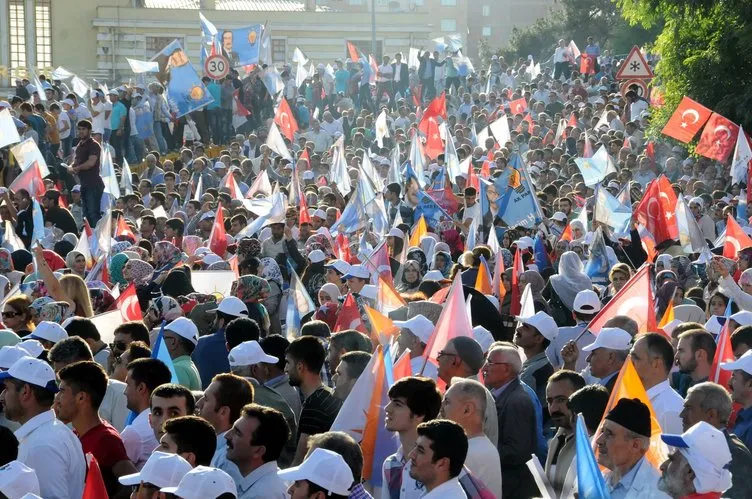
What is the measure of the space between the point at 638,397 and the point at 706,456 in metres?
1.17

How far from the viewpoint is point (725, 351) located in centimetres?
884

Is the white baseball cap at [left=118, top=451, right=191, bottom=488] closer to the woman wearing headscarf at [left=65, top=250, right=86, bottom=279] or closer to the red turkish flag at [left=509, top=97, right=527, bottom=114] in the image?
the woman wearing headscarf at [left=65, top=250, right=86, bottom=279]

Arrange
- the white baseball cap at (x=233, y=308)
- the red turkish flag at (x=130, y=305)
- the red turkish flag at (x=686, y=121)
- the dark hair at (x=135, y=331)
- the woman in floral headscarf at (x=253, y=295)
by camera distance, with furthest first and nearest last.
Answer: the red turkish flag at (x=686, y=121)
the red turkish flag at (x=130, y=305)
the woman in floral headscarf at (x=253, y=295)
the white baseball cap at (x=233, y=308)
the dark hair at (x=135, y=331)

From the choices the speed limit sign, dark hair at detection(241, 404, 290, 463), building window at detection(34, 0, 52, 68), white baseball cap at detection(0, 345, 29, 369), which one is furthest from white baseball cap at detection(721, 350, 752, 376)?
building window at detection(34, 0, 52, 68)

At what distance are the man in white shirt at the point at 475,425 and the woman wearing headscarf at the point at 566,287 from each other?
5638 mm

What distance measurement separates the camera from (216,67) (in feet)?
101

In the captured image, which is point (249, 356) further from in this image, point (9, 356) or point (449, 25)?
point (449, 25)

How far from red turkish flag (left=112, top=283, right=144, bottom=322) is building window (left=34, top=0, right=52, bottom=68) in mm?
45902

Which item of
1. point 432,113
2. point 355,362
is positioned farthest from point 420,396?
point 432,113

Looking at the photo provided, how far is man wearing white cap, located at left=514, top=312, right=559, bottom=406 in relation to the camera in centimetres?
941

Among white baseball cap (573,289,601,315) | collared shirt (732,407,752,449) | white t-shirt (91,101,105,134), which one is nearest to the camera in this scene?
Result: collared shirt (732,407,752,449)

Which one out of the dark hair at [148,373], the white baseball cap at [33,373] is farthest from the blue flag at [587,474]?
the dark hair at [148,373]

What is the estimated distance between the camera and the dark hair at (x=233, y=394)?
739 cm

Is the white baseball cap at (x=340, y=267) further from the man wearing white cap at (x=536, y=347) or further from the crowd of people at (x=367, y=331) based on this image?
the man wearing white cap at (x=536, y=347)
